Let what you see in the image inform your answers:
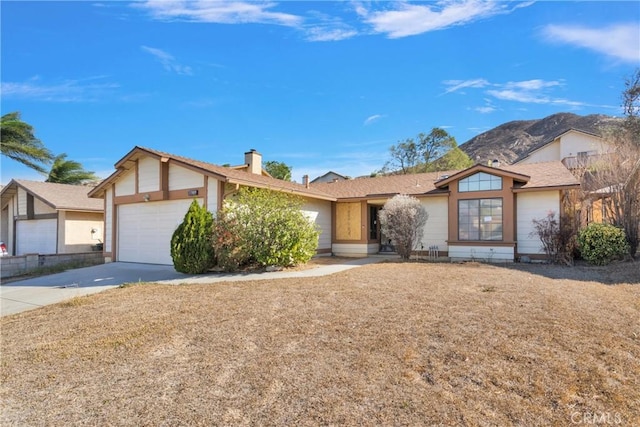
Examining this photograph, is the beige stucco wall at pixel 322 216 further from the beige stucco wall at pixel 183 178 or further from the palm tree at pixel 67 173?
the palm tree at pixel 67 173

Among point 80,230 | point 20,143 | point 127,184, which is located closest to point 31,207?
point 80,230

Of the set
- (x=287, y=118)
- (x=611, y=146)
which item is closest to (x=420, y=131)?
(x=287, y=118)

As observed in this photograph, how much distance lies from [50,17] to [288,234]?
9553 mm

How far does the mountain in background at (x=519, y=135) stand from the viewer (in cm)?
6341

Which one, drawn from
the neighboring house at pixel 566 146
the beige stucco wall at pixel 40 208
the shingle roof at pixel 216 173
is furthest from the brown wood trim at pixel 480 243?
the neighboring house at pixel 566 146

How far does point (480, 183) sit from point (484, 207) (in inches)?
38.3

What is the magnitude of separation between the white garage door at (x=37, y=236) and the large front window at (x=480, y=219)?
19.9 m

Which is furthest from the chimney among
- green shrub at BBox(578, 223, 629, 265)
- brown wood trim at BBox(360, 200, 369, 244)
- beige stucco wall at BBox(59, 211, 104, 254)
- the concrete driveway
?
green shrub at BBox(578, 223, 629, 265)

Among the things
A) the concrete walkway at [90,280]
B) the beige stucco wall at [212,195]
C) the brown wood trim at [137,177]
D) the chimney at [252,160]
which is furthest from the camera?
the chimney at [252,160]

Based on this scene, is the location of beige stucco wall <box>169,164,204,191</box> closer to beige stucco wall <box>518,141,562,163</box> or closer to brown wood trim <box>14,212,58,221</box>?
brown wood trim <box>14,212,58,221</box>

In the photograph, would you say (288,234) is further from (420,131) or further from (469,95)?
(420,131)

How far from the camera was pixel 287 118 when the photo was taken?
20328mm

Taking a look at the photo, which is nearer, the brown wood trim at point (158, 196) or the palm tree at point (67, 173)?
the brown wood trim at point (158, 196)

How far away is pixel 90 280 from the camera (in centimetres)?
1053
